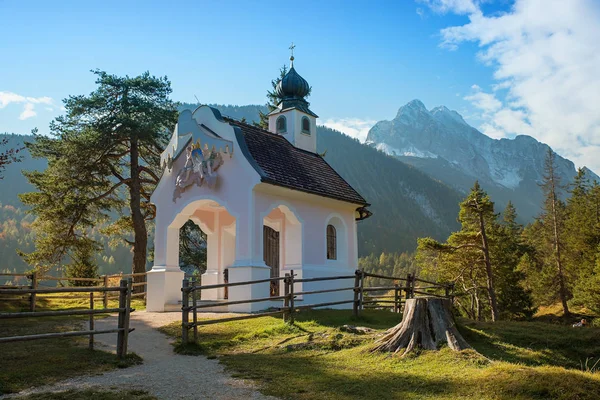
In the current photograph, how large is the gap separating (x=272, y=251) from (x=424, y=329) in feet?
40.5

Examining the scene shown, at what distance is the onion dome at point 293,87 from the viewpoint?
23.3 m

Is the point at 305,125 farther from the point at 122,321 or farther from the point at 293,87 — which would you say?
the point at 122,321

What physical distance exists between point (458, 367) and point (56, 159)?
70.2 ft

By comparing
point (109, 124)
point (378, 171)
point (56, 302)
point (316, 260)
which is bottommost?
point (56, 302)

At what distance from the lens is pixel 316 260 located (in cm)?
1855

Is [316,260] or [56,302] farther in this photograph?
[56,302]

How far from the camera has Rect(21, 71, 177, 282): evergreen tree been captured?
2334 cm

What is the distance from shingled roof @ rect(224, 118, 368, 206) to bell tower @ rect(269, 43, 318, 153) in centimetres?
95

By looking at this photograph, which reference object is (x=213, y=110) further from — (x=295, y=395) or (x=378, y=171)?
(x=378, y=171)

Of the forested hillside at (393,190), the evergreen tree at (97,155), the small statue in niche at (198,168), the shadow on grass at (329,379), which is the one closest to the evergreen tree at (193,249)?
the evergreen tree at (97,155)

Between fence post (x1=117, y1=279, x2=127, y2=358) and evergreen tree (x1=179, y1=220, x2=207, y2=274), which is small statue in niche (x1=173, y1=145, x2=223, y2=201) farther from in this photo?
evergreen tree (x1=179, y1=220, x2=207, y2=274)

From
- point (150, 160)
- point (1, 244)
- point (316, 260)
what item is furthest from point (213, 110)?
point (1, 244)

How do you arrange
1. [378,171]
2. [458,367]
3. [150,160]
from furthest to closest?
[378,171], [150,160], [458,367]

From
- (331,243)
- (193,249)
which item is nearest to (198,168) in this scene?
(331,243)
